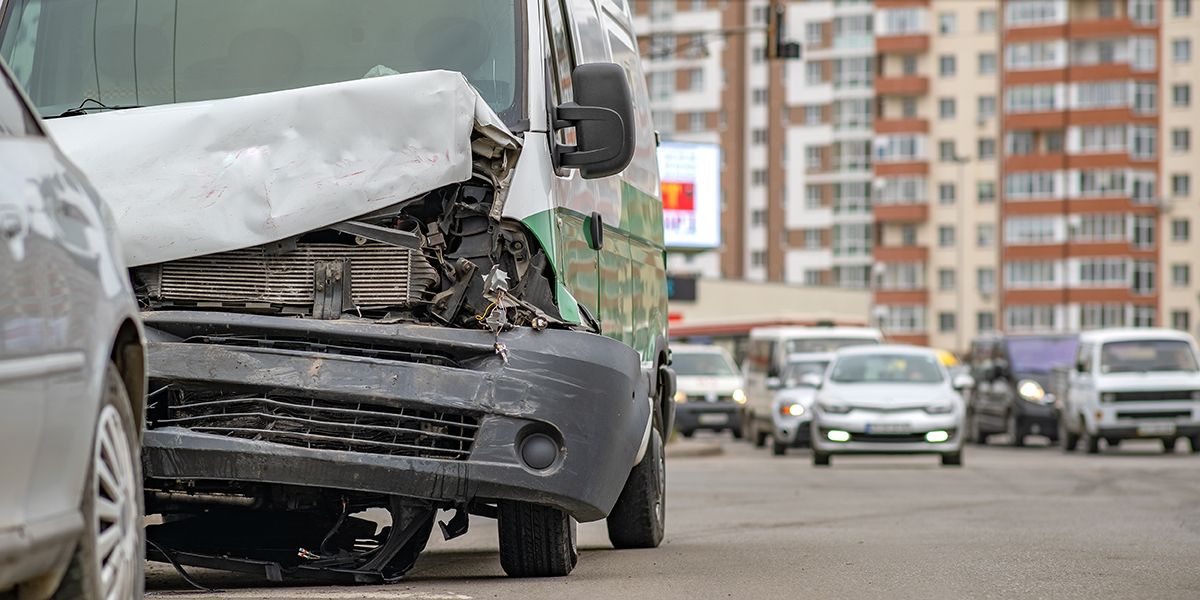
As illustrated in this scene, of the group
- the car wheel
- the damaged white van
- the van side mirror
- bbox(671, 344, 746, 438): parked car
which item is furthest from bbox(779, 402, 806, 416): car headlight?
the van side mirror

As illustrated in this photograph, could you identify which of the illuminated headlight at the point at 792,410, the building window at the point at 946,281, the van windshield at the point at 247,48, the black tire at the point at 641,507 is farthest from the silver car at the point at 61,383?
the building window at the point at 946,281

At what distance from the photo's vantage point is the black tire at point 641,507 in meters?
11.2

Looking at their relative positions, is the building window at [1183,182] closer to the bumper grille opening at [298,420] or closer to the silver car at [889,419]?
the silver car at [889,419]

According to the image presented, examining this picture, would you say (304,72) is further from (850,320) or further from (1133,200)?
(1133,200)

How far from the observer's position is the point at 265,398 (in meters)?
7.81

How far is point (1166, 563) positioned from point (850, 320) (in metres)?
59.1

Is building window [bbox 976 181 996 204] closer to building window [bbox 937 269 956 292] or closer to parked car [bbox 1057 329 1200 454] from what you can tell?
building window [bbox 937 269 956 292]

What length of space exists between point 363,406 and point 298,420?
0.24 m

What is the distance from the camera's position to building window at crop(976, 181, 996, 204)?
408 feet

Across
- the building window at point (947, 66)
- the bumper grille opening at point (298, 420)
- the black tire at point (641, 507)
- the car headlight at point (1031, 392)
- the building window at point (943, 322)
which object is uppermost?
the building window at point (947, 66)

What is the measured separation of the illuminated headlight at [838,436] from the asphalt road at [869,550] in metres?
4.87

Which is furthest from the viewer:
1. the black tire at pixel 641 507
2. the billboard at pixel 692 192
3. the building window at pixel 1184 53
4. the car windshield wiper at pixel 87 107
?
the building window at pixel 1184 53

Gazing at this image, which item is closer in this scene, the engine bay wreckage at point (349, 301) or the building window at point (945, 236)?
the engine bay wreckage at point (349, 301)

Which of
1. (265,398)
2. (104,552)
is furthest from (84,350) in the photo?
(265,398)
